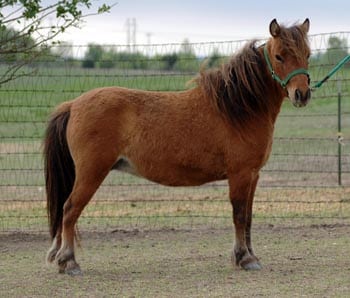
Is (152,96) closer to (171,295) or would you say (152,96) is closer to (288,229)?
(171,295)

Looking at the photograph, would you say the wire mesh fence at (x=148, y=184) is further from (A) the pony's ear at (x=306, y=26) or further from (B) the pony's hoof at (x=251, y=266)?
(B) the pony's hoof at (x=251, y=266)

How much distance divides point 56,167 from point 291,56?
226 centimetres

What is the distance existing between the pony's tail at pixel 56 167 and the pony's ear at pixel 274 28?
6.20 feet

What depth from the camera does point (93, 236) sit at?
26.6 feet

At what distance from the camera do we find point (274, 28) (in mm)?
6062

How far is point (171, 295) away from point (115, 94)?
6.18ft

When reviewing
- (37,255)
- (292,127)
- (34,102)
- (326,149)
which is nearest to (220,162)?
(37,255)

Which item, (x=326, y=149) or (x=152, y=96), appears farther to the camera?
(x=326, y=149)

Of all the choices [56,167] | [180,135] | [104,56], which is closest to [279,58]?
[180,135]

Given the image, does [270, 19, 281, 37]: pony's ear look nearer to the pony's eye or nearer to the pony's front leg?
the pony's eye

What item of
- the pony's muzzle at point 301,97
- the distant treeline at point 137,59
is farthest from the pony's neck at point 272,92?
the distant treeline at point 137,59

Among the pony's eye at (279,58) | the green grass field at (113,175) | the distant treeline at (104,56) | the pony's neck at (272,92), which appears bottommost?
the green grass field at (113,175)

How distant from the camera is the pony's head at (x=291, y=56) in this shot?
5.97 metres

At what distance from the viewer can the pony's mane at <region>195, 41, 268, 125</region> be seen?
6.30 m
